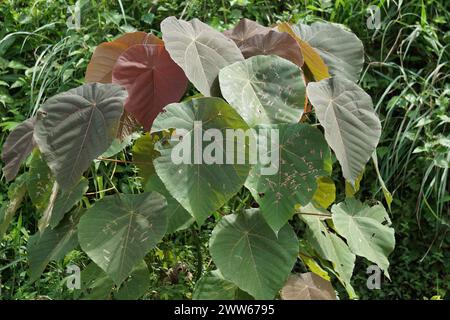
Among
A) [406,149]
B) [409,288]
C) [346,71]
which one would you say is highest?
[346,71]

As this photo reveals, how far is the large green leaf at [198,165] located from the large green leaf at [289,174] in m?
0.06

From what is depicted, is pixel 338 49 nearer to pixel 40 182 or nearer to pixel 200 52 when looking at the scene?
pixel 200 52

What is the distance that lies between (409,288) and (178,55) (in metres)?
1.69

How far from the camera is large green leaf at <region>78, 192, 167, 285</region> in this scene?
1.48 meters

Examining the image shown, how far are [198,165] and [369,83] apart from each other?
1731 millimetres

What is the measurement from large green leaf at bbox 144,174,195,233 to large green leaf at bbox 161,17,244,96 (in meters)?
0.24

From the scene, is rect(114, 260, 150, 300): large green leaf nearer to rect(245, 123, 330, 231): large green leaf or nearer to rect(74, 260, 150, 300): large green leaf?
rect(74, 260, 150, 300): large green leaf

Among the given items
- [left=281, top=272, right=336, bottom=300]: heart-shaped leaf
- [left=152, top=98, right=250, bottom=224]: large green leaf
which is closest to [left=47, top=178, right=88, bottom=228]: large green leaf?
[left=152, top=98, right=250, bottom=224]: large green leaf

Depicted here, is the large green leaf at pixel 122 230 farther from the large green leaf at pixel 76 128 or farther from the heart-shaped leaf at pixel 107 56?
the heart-shaped leaf at pixel 107 56

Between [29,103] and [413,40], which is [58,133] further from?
[413,40]

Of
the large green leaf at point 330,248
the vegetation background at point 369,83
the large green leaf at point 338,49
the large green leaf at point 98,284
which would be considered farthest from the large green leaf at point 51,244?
the vegetation background at point 369,83

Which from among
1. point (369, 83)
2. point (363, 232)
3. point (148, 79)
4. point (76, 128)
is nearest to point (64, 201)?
point (76, 128)
